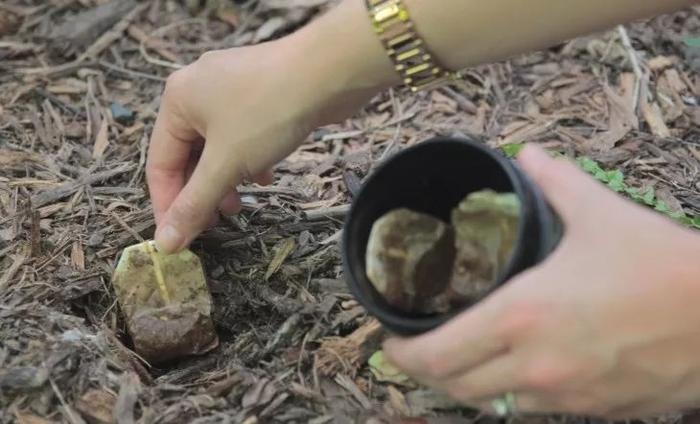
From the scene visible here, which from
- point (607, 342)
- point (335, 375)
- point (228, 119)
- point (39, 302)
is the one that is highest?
point (228, 119)

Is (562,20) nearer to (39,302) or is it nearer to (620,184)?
(620,184)

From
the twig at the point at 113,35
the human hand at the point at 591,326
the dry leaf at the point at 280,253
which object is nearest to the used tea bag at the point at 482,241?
the human hand at the point at 591,326

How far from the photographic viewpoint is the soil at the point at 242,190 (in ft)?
4.79

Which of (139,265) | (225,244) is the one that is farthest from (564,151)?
(139,265)

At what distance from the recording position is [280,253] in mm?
1751

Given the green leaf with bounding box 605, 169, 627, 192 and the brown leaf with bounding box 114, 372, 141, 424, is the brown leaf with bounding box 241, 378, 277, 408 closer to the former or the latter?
the brown leaf with bounding box 114, 372, 141, 424

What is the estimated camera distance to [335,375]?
150cm

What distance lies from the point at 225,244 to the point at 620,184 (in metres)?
0.83

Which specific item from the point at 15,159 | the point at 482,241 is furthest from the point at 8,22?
the point at 482,241

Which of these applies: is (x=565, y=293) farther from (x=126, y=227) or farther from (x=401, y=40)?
(x=126, y=227)

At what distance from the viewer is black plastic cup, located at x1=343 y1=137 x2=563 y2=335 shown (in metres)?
1.17

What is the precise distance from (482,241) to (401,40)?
371 mm

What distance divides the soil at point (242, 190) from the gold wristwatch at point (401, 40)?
0.45 metres

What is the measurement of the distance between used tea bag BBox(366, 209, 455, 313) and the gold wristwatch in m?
0.28
